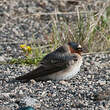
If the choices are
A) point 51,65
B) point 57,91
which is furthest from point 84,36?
point 57,91

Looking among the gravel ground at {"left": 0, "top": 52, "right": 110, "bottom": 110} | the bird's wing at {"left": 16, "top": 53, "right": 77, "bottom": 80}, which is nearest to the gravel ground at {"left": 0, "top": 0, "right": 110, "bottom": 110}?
the gravel ground at {"left": 0, "top": 52, "right": 110, "bottom": 110}

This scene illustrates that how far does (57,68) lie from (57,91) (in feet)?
1.89

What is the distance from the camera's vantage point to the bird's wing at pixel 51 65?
7066 mm

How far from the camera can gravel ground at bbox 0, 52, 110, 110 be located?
6047 millimetres

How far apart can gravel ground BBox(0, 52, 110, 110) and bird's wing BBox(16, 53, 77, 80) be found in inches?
4.7

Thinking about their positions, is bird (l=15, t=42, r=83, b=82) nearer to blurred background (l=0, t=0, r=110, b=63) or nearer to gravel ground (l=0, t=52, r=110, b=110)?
gravel ground (l=0, t=52, r=110, b=110)

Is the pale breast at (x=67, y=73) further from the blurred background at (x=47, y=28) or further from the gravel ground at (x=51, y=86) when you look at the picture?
the blurred background at (x=47, y=28)

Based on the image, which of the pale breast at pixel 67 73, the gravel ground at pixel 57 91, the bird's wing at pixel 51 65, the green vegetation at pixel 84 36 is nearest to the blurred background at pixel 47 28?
the green vegetation at pixel 84 36

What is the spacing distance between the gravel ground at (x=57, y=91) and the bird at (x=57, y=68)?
3.7 inches

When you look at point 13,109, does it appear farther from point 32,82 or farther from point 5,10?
point 5,10

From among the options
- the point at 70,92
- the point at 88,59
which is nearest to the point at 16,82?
the point at 70,92

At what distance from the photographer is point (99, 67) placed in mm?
8172

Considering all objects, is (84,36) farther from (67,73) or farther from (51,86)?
(51,86)

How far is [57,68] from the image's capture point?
7141 mm
